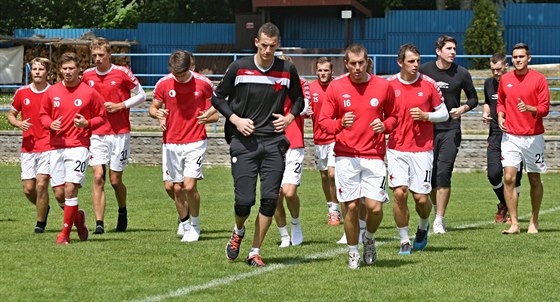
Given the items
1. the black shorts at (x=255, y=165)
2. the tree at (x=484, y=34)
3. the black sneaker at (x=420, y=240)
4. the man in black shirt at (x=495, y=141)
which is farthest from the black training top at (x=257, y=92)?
the tree at (x=484, y=34)

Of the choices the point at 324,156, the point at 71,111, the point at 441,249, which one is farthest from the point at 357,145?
the point at 324,156

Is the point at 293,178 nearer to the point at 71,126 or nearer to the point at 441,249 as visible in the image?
the point at 441,249

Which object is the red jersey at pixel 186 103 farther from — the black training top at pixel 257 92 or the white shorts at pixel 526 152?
the white shorts at pixel 526 152

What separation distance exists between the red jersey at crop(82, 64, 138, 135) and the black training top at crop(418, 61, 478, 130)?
347 centimetres

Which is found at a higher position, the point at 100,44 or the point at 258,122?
the point at 100,44

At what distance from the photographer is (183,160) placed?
14328 mm

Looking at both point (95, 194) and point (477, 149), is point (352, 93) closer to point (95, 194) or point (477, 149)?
point (95, 194)

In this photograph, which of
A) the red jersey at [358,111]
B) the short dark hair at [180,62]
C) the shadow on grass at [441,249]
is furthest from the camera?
the short dark hair at [180,62]

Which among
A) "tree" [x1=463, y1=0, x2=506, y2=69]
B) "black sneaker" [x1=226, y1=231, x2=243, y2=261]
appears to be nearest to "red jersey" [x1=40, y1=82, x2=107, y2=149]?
"black sneaker" [x1=226, y1=231, x2=243, y2=261]

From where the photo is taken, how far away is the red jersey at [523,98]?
1516 cm

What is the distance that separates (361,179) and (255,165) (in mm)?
972

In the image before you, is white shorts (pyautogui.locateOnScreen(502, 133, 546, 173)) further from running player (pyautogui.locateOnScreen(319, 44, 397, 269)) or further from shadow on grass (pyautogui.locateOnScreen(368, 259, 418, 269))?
running player (pyautogui.locateOnScreen(319, 44, 397, 269))

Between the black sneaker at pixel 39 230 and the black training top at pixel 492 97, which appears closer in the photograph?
the black sneaker at pixel 39 230

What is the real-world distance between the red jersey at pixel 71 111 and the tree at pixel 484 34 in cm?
2462
